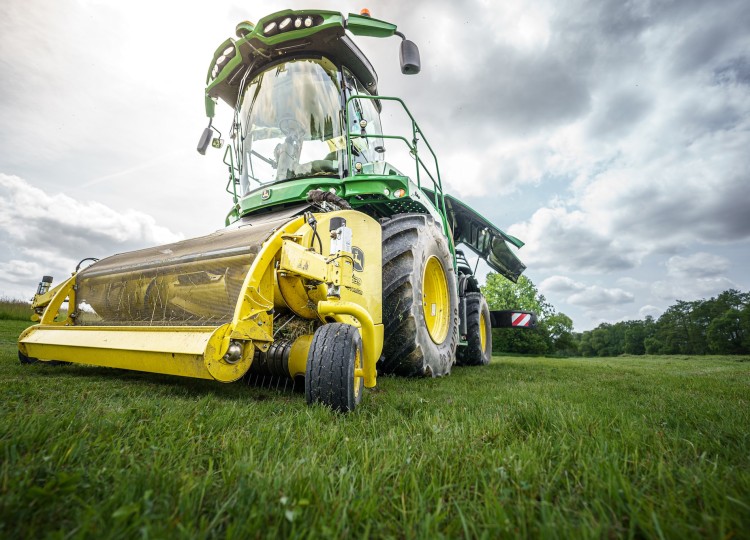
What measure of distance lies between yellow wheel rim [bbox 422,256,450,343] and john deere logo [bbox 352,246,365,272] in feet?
6.14

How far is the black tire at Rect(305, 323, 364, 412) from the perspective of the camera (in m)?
2.14

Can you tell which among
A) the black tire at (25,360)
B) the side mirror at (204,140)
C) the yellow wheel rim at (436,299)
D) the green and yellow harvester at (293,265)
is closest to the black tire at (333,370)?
the green and yellow harvester at (293,265)

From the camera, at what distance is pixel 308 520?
3.28 feet

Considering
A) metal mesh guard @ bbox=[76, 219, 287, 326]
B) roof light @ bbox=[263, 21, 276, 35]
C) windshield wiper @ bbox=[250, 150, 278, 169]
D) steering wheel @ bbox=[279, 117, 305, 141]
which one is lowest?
metal mesh guard @ bbox=[76, 219, 287, 326]

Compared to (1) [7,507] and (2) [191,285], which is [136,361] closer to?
(2) [191,285]

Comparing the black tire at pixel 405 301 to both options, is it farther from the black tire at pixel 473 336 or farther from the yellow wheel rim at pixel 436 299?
the black tire at pixel 473 336

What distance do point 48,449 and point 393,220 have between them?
3139mm

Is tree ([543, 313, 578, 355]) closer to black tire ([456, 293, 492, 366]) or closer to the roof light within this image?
black tire ([456, 293, 492, 366])

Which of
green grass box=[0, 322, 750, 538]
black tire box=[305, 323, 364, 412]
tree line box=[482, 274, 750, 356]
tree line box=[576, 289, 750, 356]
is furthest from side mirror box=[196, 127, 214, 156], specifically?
tree line box=[576, 289, 750, 356]

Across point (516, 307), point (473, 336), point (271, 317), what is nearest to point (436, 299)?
point (473, 336)

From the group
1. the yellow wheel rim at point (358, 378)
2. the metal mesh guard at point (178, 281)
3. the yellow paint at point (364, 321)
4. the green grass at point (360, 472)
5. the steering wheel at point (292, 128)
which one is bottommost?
the green grass at point (360, 472)

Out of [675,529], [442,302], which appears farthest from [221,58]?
[675,529]

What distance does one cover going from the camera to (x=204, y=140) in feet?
17.0

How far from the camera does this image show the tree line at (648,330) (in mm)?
29859
